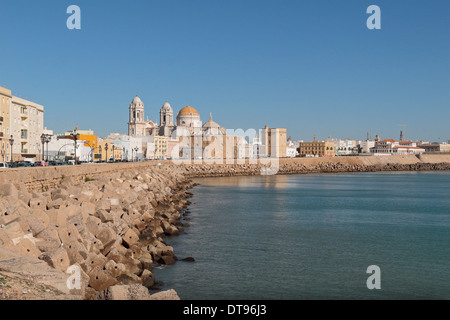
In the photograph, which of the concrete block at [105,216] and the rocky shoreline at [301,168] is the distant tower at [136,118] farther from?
the concrete block at [105,216]

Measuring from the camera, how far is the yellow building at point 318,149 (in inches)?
5674

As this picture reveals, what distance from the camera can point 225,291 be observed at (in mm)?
11727

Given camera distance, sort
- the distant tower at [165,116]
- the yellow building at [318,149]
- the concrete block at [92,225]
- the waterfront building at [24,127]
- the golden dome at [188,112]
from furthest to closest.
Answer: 1. the yellow building at [318,149]
2. the golden dome at [188,112]
3. the distant tower at [165,116]
4. the waterfront building at [24,127]
5. the concrete block at [92,225]

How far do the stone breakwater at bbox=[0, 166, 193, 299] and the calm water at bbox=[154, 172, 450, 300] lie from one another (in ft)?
3.11

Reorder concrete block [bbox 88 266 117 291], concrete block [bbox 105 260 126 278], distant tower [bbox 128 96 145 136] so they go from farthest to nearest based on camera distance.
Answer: distant tower [bbox 128 96 145 136]
concrete block [bbox 105 260 126 278]
concrete block [bbox 88 266 117 291]

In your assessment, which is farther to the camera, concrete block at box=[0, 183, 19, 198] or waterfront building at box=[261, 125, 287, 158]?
waterfront building at box=[261, 125, 287, 158]

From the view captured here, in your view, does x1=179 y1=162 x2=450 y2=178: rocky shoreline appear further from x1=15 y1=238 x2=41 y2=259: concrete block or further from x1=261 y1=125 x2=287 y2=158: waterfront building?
x1=15 y1=238 x2=41 y2=259: concrete block

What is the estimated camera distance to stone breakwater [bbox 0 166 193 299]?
8.55 m

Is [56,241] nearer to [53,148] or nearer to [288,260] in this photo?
[288,260]

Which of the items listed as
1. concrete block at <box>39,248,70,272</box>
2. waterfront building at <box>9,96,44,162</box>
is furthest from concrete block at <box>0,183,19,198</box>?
waterfront building at <box>9,96,44,162</box>

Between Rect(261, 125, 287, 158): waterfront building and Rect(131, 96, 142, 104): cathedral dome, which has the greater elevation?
Rect(131, 96, 142, 104): cathedral dome

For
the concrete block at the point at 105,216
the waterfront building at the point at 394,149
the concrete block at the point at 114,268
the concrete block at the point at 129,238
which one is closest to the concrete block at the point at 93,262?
the concrete block at the point at 114,268

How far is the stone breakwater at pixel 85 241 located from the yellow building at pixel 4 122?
23.7 meters

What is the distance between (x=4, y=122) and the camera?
40.6 meters
